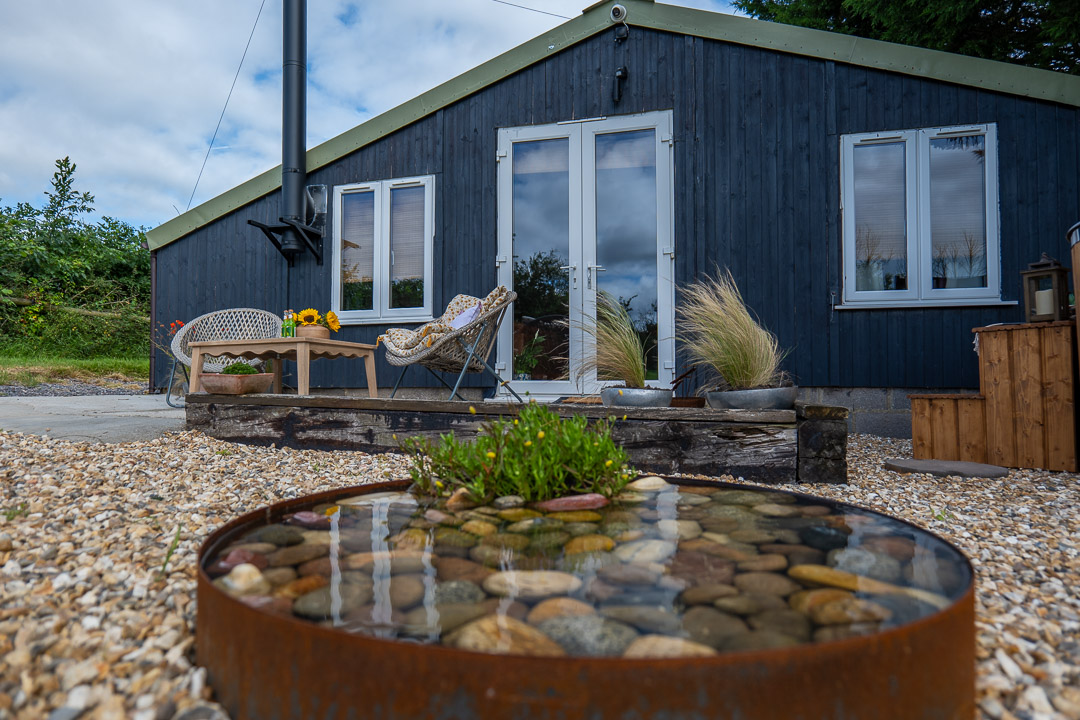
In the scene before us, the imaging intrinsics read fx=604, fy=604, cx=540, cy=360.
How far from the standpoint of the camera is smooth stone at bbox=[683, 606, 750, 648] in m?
0.85

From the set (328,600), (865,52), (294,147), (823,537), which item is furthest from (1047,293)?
(294,147)

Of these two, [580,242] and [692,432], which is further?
[580,242]

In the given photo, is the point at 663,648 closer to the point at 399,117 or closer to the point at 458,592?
the point at 458,592

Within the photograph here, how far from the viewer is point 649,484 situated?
1.83 meters

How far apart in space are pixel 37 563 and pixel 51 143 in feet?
138

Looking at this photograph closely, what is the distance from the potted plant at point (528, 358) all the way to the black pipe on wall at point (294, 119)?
2384 mm

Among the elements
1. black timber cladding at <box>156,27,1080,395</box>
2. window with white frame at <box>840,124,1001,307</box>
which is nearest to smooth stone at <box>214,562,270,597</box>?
black timber cladding at <box>156,27,1080,395</box>

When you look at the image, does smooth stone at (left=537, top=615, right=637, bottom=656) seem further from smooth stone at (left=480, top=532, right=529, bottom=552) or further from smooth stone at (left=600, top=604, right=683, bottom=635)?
smooth stone at (left=480, top=532, right=529, bottom=552)

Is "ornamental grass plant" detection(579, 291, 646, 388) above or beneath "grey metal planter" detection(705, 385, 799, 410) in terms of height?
above

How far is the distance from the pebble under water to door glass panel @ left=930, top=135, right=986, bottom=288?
374 cm

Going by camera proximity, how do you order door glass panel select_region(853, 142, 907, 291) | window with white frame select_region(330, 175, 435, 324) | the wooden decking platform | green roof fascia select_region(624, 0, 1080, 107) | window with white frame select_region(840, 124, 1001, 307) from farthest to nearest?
1. window with white frame select_region(330, 175, 435, 324)
2. door glass panel select_region(853, 142, 907, 291)
3. window with white frame select_region(840, 124, 1001, 307)
4. green roof fascia select_region(624, 0, 1080, 107)
5. the wooden decking platform

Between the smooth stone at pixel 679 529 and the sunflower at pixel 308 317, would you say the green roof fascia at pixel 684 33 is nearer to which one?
the sunflower at pixel 308 317

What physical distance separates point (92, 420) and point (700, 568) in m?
4.03

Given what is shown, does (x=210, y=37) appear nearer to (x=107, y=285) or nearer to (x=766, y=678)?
(x=107, y=285)
